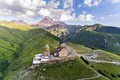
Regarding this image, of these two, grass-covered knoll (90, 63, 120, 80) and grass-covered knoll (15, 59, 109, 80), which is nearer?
grass-covered knoll (15, 59, 109, 80)

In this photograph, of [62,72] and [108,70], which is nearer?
[62,72]

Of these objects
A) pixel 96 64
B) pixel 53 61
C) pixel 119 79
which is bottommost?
pixel 119 79

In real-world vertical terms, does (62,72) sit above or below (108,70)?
above

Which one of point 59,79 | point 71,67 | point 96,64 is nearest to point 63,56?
point 71,67

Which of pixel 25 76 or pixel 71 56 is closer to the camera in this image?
pixel 25 76

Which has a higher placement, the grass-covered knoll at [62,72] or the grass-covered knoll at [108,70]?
the grass-covered knoll at [62,72]

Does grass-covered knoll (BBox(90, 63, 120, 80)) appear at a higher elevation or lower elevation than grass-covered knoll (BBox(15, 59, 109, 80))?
lower

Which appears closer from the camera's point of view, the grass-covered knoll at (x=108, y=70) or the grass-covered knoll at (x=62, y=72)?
the grass-covered knoll at (x=62, y=72)

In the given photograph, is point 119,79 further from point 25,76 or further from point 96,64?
point 25,76

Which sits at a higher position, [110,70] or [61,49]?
[61,49]

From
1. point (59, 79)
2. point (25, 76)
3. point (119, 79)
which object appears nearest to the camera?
point (59, 79)

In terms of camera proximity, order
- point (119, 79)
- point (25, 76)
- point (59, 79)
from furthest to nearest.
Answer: point (119, 79) < point (25, 76) < point (59, 79)
